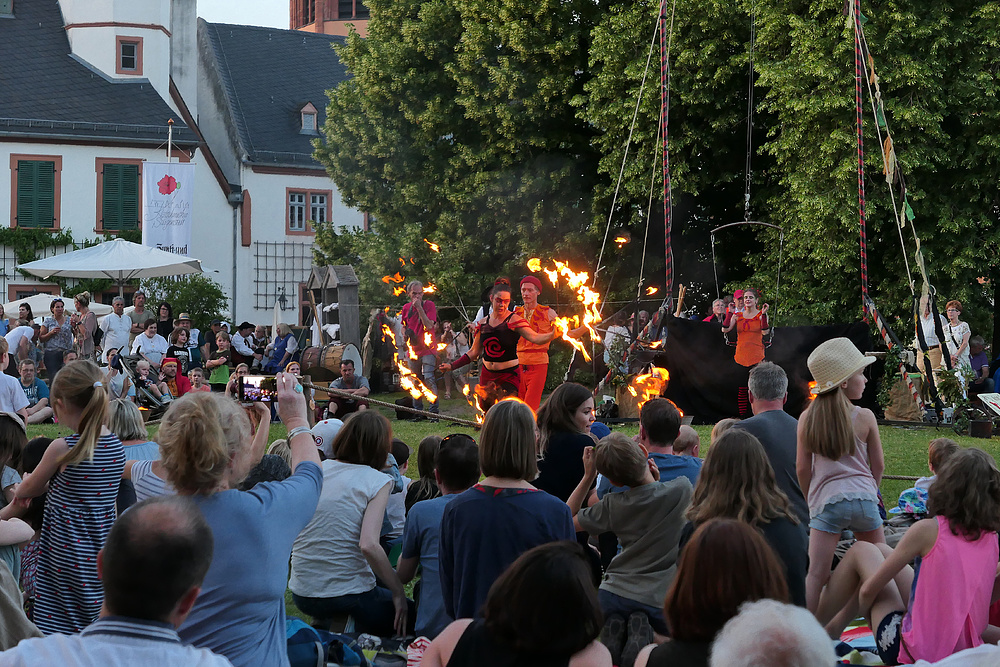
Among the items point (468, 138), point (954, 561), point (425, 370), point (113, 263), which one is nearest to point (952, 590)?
point (954, 561)

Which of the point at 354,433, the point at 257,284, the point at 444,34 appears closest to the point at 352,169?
the point at 444,34

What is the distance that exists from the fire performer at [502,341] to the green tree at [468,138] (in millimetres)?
11266

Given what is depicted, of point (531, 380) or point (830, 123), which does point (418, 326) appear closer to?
point (531, 380)

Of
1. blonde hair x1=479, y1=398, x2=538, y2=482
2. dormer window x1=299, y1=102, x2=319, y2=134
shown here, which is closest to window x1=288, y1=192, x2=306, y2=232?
dormer window x1=299, y1=102, x2=319, y2=134

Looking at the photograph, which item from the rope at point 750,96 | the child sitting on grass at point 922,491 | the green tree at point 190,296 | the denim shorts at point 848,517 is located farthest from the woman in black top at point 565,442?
the green tree at point 190,296

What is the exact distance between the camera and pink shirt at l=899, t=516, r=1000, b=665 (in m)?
4.74

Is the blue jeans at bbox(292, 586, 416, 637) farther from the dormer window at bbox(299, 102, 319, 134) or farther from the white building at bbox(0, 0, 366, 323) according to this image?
the dormer window at bbox(299, 102, 319, 134)

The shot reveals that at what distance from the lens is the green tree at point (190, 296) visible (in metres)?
30.6

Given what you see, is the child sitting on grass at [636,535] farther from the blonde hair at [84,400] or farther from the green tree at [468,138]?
the green tree at [468,138]

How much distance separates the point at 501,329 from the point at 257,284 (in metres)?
28.1

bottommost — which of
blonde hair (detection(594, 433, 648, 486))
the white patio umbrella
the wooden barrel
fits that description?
the wooden barrel

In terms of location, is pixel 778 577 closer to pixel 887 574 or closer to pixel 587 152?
pixel 887 574

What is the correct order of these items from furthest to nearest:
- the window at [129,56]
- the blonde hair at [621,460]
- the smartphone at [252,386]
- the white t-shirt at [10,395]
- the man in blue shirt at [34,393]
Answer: the window at [129,56] → the man in blue shirt at [34,393] → the white t-shirt at [10,395] → the smartphone at [252,386] → the blonde hair at [621,460]

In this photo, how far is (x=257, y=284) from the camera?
37812mm
